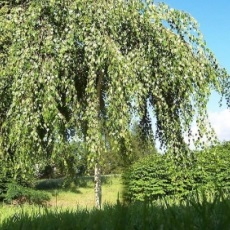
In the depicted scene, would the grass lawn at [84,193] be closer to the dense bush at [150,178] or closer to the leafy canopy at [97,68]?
the dense bush at [150,178]

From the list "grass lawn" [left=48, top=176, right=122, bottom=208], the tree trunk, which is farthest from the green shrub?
the tree trunk

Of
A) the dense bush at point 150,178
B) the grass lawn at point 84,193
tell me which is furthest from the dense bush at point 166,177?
the grass lawn at point 84,193

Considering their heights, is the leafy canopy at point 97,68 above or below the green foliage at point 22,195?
above

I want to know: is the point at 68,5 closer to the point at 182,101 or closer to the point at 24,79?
the point at 24,79

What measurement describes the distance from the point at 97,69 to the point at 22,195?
24.6 feet

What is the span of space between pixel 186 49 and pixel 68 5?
2.34m

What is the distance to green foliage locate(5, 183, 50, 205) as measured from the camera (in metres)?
12.7

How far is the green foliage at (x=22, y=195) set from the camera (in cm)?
1273

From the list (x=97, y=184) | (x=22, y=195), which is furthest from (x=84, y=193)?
(x=97, y=184)

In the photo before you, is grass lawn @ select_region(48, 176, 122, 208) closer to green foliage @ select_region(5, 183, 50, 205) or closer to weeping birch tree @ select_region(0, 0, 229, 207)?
green foliage @ select_region(5, 183, 50, 205)

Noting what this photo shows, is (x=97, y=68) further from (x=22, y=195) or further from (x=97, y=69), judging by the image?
(x=22, y=195)

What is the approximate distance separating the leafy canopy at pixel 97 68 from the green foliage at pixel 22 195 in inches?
197

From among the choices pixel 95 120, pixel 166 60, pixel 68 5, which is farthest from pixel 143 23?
pixel 95 120

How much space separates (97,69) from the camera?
7246mm
